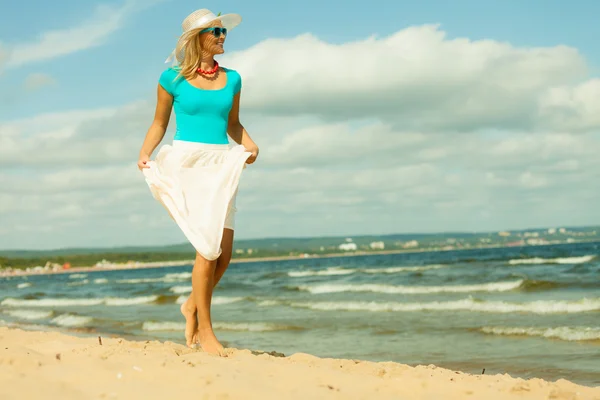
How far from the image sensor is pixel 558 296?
15984 mm

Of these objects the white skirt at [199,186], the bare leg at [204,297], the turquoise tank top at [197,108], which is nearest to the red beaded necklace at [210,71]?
the turquoise tank top at [197,108]

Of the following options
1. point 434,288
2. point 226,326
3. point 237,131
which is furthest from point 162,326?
point 434,288

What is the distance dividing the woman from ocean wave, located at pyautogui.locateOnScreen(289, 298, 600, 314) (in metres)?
9.36

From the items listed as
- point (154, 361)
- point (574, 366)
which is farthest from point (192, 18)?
point (574, 366)

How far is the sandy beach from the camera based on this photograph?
9.87ft

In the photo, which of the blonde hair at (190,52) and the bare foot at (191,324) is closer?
the blonde hair at (190,52)

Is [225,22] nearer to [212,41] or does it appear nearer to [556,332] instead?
[212,41]

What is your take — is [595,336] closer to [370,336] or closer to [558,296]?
[370,336]

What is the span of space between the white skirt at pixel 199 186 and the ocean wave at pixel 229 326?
21.8ft

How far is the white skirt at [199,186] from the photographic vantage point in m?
4.49

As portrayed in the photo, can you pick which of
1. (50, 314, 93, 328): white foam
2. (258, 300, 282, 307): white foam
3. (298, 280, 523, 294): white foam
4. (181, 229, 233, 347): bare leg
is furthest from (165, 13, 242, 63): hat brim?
(298, 280, 523, 294): white foam

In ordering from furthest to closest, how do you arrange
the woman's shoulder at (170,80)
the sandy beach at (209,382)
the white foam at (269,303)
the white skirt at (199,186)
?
1. the white foam at (269,303)
2. the woman's shoulder at (170,80)
3. the white skirt at (199,186)
4. the sandy beach at (209,382)

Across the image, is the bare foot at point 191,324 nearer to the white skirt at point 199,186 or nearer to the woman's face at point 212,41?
the white skirt at point 199,186

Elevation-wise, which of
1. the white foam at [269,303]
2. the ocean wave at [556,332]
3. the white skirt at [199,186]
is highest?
the white skirt at [199,186]
